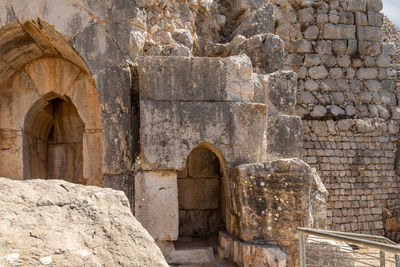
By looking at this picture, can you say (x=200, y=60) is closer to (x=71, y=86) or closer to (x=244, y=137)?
(x=244, y=137)

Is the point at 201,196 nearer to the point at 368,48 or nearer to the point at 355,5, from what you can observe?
the point at 368,48

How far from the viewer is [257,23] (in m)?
7.85

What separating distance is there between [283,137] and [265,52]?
1653mm

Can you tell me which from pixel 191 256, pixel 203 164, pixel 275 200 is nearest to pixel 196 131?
pixel 275 200

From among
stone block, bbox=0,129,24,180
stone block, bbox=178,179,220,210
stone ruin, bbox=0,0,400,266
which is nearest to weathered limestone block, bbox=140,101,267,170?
stone ruin, bbox=0,0,400,266

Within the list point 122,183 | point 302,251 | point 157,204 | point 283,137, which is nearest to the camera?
point 302,251

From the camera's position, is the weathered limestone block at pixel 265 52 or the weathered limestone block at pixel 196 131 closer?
the weathered limestone block at pixel 196 131

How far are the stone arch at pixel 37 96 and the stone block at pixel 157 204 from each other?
1106 millimetres

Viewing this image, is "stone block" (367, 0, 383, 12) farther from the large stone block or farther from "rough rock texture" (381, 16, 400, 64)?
the large stone block

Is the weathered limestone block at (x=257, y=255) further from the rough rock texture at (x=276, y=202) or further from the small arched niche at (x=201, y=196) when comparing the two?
the small arched niche at (x=201, y=196)

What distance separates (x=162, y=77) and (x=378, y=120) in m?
7.09

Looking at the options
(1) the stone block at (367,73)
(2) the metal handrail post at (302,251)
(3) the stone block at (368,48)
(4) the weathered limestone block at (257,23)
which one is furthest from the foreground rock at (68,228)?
(3) the stone block at (368,48)

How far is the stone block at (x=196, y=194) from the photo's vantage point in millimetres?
6500

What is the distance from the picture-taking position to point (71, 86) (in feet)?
19.9
